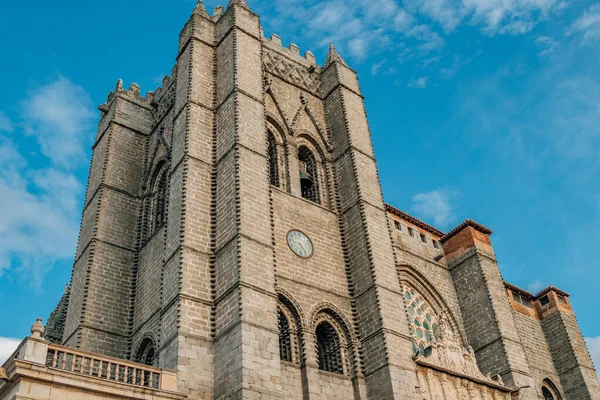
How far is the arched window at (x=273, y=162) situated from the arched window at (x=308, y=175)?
994 millimetres

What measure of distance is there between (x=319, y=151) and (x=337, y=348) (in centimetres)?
672

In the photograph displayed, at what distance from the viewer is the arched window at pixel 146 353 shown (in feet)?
54.2

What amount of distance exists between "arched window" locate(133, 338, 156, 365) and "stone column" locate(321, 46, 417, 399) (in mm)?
4942

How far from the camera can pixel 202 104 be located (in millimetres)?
18594

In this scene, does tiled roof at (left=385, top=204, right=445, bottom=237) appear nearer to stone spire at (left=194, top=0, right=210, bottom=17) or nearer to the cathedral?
the cathedral

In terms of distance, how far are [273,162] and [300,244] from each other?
3.18 metres

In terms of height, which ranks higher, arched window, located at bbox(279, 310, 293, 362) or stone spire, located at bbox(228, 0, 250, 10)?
stone spire, located at bbox(228, 0, 250, 10)

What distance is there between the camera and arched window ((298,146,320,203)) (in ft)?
66.7

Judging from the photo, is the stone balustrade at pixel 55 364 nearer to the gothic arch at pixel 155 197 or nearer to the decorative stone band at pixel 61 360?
the decorative stone band at pixel 61 360

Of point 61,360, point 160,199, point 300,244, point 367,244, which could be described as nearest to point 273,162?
point 300,244

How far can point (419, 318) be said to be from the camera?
2109 cm

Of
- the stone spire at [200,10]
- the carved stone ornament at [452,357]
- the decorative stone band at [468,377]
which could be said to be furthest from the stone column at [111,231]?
the carved stone ornament at [452,357]

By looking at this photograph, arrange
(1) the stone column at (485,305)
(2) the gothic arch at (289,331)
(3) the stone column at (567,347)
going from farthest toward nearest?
(3) the stone column at (567,347) → (1) the stone column at (485,305) → (2) the gothic arch at (289,331)

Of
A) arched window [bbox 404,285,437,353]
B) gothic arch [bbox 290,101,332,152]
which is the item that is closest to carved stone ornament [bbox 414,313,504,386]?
arched window [bbox 404,285,437,353]
